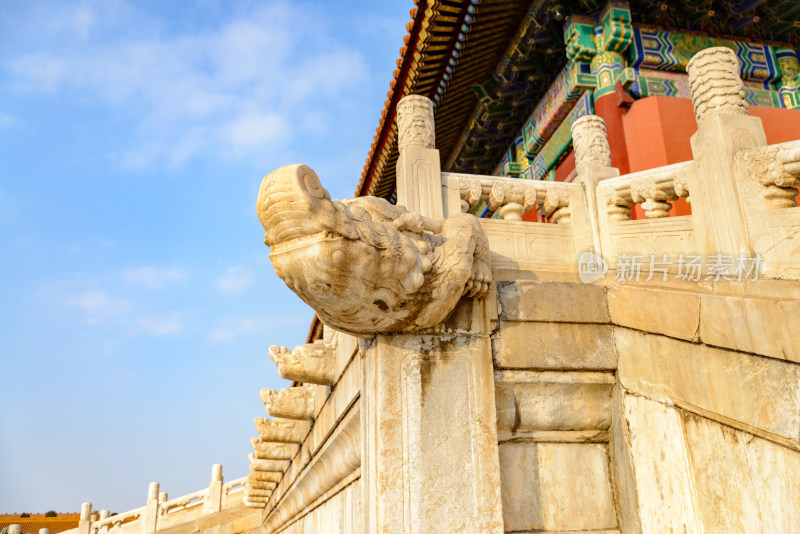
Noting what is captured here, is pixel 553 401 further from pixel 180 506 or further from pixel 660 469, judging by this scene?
pixel 180 506

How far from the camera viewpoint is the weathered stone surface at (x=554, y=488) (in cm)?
294

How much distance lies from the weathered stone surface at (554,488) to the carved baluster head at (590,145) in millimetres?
1795

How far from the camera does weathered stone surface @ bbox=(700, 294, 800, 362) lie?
2.17m

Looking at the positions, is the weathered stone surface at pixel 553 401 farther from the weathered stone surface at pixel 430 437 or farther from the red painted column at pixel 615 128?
the red painted column at pixel 615 128

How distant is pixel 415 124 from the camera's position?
12.1 ft

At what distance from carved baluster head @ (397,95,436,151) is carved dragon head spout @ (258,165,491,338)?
87 centimetres

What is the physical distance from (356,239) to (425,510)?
1213 millimetres

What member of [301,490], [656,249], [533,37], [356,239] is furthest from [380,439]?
[533,37]

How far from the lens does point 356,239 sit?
7.68ft

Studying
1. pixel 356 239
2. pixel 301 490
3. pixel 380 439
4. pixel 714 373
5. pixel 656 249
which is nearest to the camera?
pixel 356 239

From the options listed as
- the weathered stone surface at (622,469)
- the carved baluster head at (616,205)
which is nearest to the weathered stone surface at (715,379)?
the weathered stone surface at (622,469)

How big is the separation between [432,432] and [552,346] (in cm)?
79

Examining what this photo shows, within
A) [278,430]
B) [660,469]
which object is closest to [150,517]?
[278,430]

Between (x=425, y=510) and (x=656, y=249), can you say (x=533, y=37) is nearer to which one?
(x=656, y=249)
